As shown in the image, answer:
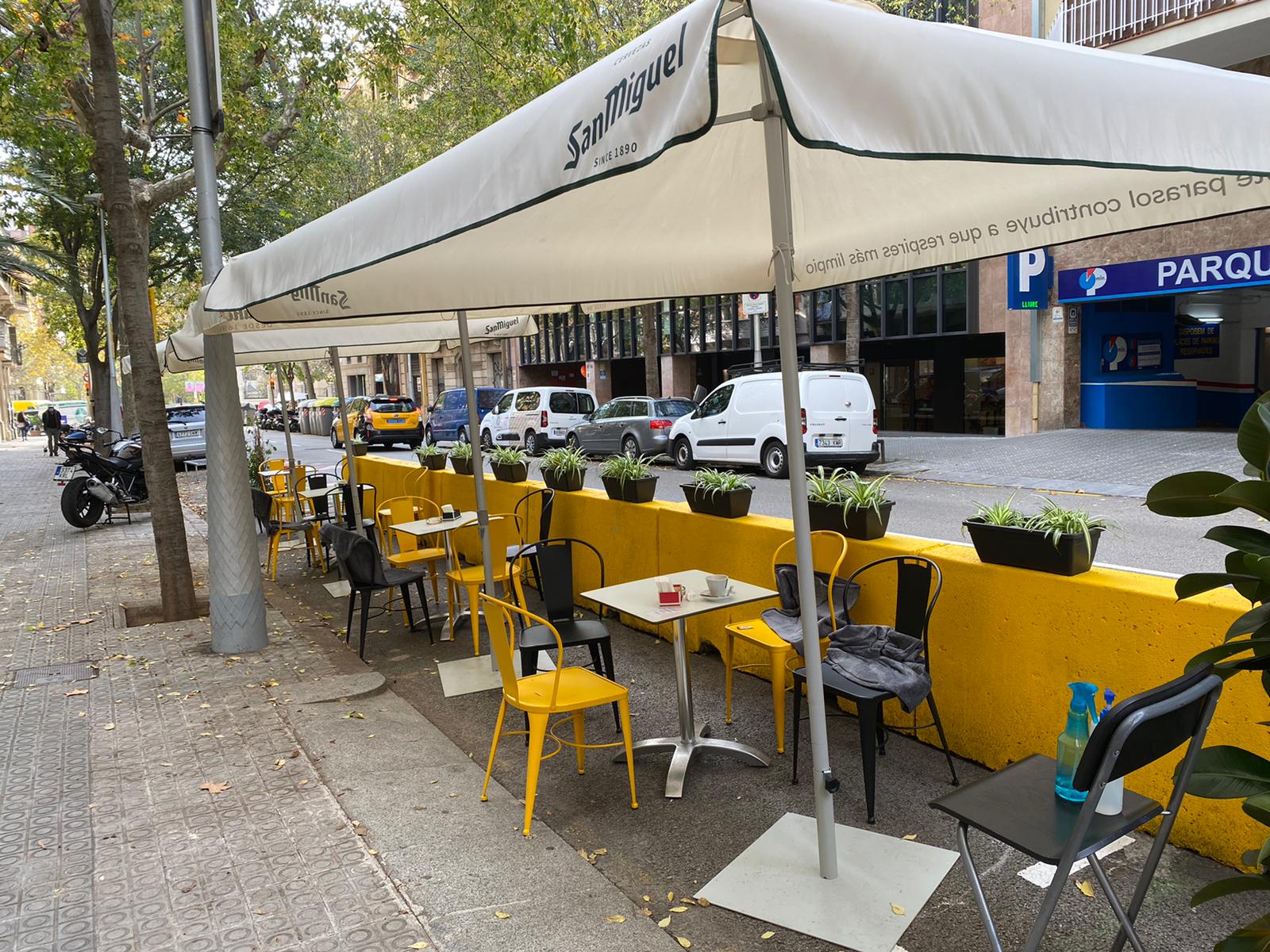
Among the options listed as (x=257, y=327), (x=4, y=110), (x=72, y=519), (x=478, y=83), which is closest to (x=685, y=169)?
(x=257, y=327)

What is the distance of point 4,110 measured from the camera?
976cm

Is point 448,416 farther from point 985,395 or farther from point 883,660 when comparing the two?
point 883,660

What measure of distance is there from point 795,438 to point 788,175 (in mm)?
931

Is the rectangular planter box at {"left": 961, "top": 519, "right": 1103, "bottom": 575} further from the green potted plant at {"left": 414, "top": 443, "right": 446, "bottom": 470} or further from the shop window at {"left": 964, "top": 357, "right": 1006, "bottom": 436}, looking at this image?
the shop window at {"left": 964, "top": 357, "right": 1006, "bottom": 436}

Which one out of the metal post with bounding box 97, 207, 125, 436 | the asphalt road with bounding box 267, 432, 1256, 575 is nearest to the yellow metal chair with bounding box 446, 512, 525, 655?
the asphalt road with bounding box 267, 432, 1256, 575

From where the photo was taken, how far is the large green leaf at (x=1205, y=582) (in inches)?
77.7

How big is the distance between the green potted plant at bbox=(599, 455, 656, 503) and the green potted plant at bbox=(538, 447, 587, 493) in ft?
2.33

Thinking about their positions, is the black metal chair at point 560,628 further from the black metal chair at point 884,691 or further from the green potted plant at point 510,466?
the green potted plant at point 510,466

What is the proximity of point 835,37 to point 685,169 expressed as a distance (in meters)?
1.68

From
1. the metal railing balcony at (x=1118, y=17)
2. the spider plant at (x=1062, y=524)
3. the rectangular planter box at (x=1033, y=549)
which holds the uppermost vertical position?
the metal railing balcony at (x=1118, y=17)

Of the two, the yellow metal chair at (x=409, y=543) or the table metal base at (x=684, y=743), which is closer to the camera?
the table metal base at (x=684, y=743)

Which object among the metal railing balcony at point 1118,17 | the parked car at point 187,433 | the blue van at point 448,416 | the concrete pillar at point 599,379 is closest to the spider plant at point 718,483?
the metal railing balcony at point 1118,17

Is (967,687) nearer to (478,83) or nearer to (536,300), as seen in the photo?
(536,300)

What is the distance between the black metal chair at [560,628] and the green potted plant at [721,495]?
886 mm
